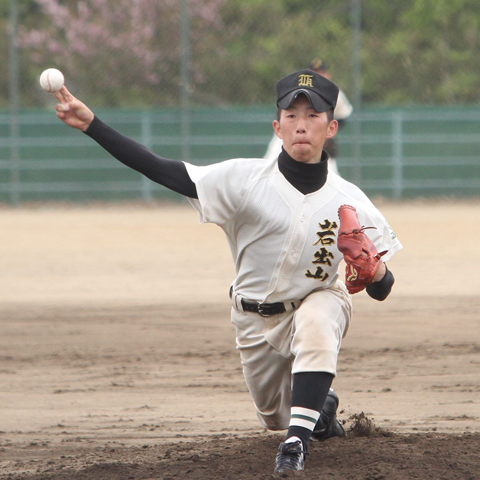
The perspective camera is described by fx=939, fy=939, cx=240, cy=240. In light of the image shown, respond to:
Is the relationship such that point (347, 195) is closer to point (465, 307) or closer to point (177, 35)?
point (465, 307)

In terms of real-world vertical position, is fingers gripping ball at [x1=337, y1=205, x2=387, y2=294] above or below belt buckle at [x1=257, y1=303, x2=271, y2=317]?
above

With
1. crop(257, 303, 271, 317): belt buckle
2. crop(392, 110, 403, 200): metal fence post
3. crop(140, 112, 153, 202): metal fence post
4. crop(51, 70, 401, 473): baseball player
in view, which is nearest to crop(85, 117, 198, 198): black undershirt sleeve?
crop(51, 70, 401, 473): baseball player

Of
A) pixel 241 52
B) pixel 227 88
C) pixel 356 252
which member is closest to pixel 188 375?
pixel 356 252

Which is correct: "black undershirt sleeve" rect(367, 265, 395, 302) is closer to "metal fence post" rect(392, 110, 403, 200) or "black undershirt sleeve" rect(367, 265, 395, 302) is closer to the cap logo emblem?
the cap logo emblem

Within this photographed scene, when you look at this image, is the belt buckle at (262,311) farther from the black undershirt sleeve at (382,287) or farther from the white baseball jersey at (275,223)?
the black undershirt sleeve at (382,287)

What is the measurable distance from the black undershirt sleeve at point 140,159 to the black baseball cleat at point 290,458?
100cm

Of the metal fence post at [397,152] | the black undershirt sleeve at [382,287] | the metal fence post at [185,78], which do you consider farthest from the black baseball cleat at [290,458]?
the metal fence post at [397,152]

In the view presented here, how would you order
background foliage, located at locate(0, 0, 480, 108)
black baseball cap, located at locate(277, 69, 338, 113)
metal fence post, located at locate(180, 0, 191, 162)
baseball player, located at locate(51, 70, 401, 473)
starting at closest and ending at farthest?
baseball player, located at locate(51, 70, 401, 473)
black baseball cap, located at locate(277, 69, 338, 113)
metal fence post, located at locate(180, 0, 191, 162)
background foliage, located at locate(0, 0, 480, 108)

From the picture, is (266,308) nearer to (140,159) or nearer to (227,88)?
(140,159)

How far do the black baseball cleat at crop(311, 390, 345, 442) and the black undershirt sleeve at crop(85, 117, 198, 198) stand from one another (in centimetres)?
109

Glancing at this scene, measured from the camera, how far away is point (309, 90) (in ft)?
11.6

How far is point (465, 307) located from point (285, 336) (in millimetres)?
4249

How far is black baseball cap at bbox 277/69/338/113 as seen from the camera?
351 centimetres

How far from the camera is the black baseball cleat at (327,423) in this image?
12.7 feet
